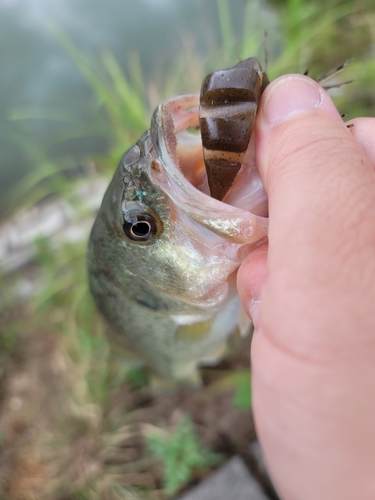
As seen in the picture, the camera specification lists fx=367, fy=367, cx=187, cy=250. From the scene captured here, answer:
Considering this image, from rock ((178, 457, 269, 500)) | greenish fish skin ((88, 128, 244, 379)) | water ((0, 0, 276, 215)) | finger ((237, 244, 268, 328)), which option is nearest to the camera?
finger ((237, 244, 268, 328))

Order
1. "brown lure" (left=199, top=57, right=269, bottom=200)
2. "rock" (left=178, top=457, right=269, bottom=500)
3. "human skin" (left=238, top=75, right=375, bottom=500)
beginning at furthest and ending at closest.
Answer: "rock" (left=178, top=457, right=269, bottom=500), "brown lure" (left=199, top=57, right=269, bottom=200), "human skin" (left=238, top=75, right=375, bottom=500)

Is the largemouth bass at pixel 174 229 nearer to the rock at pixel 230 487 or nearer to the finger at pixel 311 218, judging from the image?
the finger at pixel 311 218

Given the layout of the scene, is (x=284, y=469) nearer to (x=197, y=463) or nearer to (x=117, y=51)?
(x=197, y=463)

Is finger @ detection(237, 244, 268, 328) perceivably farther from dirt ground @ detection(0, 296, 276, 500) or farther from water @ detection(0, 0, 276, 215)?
water @ detection(0, 0, 276, 215)

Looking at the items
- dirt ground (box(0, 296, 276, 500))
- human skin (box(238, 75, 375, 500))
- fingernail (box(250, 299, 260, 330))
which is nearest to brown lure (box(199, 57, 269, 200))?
human skin (box(238, 75, 375, 500))

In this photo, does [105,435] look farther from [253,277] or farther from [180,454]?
[253,277]

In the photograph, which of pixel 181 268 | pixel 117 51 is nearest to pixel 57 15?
pixel 117 51

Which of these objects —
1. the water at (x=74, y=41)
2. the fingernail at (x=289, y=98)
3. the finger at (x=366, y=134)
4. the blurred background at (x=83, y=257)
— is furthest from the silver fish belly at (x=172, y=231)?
the water at (x=74, y=41)
